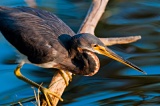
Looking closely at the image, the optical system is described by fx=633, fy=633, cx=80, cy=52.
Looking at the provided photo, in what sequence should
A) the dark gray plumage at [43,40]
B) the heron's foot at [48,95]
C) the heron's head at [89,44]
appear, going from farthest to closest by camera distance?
the dark gray plumage at [43,40] → the heron's foot at [48,95] → the heron's head at [89,44]

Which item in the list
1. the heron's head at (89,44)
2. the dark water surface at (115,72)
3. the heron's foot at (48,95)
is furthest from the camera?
the dark water surface at (115,72)

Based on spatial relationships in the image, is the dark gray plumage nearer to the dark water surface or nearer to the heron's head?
the heron's head

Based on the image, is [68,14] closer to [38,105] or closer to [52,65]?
[52,65]

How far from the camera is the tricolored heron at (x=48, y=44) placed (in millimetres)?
5477

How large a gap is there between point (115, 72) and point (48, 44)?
4.69ft

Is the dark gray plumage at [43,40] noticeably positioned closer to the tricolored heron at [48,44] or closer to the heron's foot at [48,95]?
the tricolored heron at [48,44]

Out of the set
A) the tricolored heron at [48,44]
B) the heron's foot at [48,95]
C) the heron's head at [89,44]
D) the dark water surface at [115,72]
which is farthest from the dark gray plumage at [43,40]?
the dark water surface at [115,72]

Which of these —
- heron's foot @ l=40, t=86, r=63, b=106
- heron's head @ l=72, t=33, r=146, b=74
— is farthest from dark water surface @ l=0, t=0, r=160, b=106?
heron's head @ l=72, t=33, r=146, b=74

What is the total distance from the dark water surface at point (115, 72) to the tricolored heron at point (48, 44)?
59cm

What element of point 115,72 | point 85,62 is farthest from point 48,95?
point 115,72

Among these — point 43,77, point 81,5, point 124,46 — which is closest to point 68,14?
point 81,5

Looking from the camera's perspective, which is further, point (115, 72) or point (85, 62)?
point (115, 72)

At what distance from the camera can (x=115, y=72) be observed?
682 centimetres

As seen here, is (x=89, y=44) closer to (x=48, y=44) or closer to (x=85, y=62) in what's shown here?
(x=85, y=62)
